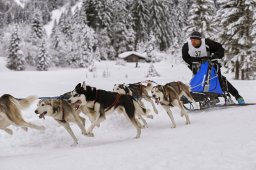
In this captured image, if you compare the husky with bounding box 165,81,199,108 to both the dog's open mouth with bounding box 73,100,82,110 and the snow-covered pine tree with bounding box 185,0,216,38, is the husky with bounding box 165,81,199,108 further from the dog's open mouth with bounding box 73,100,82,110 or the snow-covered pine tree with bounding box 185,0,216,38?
the snow-covered pine tree with bounding box 185,0,216,38

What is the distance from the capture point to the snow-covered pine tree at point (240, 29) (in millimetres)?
24828

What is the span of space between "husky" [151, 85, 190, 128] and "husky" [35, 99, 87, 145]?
1.89 meters

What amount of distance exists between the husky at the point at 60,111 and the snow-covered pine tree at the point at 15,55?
49.2m

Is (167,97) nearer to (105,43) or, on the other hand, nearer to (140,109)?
(140,109)

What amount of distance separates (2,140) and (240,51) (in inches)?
839

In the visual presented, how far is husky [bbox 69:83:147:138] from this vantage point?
7.11 meters

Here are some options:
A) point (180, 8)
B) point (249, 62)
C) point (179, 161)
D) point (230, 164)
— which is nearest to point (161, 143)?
point (179, 161)

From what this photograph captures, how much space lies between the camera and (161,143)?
17.8ft

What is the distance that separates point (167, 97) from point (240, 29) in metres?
19.1

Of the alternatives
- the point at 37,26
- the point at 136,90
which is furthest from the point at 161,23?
the point at 136,90

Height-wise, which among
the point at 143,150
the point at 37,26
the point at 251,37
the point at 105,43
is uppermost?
the point at 37,26

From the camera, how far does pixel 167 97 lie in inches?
317

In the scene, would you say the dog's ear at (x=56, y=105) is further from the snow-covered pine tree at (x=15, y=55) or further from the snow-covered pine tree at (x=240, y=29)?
the snow-covered pine tree at (x=15, y=55)

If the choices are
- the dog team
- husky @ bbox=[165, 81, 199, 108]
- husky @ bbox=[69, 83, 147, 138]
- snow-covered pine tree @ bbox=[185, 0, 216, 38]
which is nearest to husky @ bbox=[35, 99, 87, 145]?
the dog team
